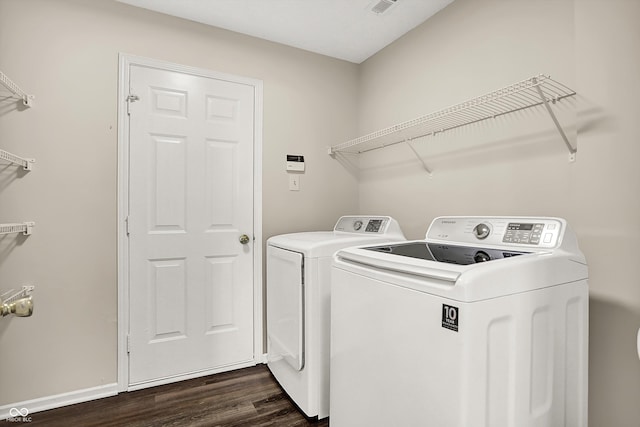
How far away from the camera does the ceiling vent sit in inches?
76.6

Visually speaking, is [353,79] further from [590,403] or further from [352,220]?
[590,403]

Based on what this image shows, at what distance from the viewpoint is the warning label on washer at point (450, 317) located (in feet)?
2.91

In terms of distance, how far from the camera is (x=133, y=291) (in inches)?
79.4

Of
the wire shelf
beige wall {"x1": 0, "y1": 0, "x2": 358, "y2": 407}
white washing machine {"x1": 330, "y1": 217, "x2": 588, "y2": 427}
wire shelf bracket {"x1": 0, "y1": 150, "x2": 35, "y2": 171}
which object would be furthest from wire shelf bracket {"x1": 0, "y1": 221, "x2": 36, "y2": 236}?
the wire shelf

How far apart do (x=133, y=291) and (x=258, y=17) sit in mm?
1942

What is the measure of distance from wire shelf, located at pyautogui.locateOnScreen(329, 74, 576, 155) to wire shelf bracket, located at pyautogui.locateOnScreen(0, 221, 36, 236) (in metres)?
2.05

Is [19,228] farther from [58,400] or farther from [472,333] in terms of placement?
[472,333]

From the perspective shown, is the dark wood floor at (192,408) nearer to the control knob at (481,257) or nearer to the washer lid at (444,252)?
the washer lid at (444,252)

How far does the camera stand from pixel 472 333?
867mm

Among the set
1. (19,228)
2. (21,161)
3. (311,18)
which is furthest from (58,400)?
(311,18)

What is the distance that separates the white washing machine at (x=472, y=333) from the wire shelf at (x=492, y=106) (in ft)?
1.77

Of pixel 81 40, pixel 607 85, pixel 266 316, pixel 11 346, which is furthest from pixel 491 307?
pixel 81 40

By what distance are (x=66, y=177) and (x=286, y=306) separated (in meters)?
1.47

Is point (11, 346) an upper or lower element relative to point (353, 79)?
lower
